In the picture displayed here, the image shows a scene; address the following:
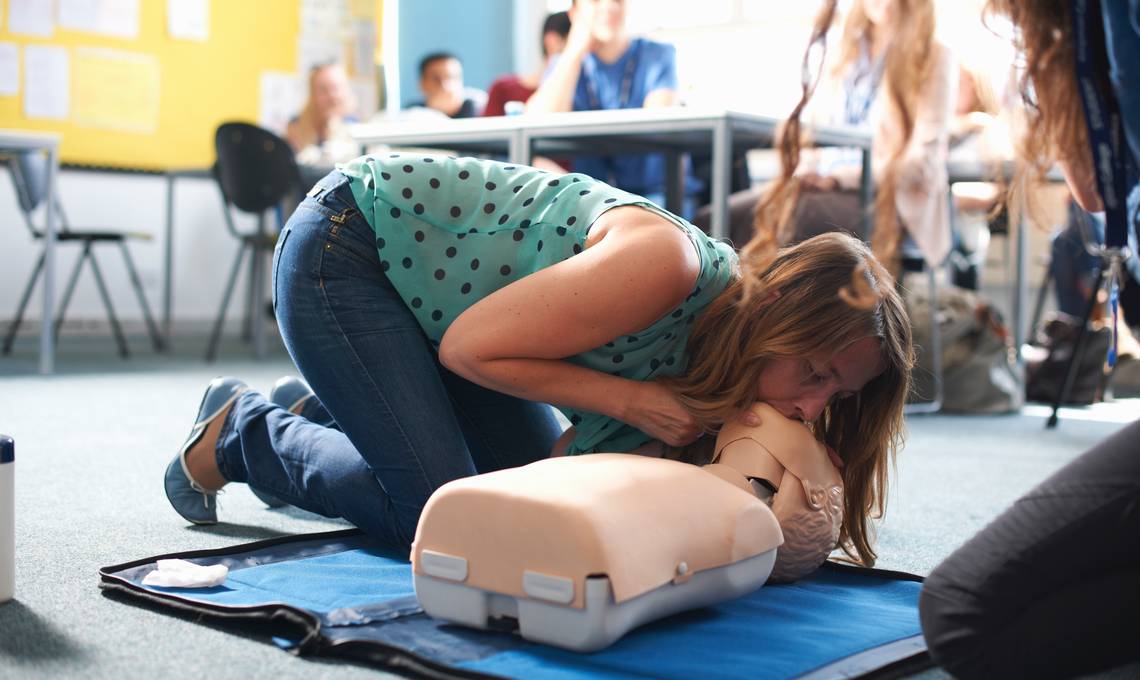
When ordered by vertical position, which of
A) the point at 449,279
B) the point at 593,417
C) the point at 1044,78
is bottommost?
the point at 593,417

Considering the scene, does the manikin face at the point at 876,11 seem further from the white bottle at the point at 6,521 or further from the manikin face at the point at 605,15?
the white bottle at the point at 6,521

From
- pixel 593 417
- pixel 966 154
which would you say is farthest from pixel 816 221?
pixel 593 417

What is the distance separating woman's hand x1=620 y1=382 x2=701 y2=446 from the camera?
1369mm

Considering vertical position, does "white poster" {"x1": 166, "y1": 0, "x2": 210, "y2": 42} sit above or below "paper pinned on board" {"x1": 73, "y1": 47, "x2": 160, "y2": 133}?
above

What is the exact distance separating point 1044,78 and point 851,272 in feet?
0.94

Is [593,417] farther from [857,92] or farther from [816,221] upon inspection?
[857,92]

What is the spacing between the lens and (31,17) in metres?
5.38

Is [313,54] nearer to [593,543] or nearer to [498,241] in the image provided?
[498,241]

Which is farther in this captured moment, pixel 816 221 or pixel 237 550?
pixel 816 221

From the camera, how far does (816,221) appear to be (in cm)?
338

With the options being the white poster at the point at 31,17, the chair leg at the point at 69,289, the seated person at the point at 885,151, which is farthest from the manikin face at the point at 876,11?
the white poster at the point at 31,17

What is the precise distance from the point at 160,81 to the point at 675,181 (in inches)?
124

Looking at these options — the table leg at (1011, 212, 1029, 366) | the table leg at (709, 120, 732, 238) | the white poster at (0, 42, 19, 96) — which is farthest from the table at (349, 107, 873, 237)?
the white poster at (0, 42, 19, 96)

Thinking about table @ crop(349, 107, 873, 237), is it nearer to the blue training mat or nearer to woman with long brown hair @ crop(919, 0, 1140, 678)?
the blue training mat
